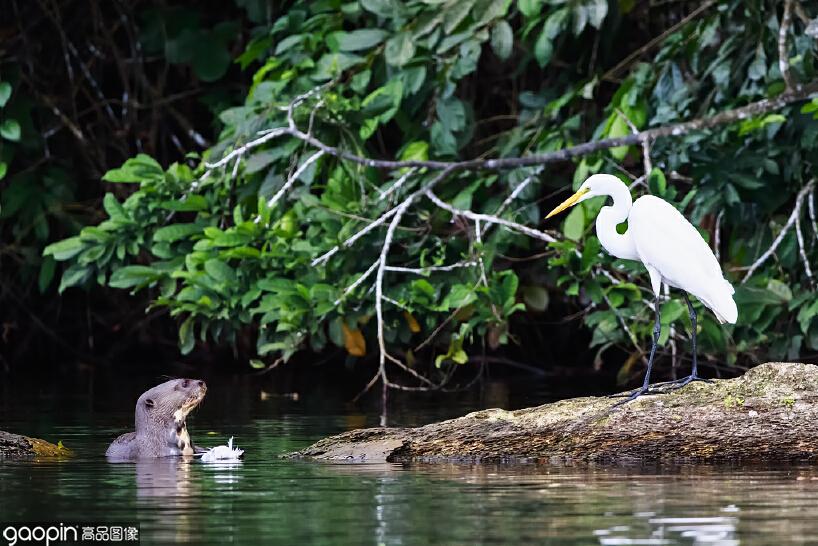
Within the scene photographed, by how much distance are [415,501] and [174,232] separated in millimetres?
6866

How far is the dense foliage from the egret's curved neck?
253 cm

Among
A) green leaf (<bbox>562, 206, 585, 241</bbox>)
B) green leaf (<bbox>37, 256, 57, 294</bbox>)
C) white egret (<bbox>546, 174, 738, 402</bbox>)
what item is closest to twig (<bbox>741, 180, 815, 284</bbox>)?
green leaf (<bbox>562, 206, 585, 241</bbox>)

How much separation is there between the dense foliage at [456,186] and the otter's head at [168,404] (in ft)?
9.33

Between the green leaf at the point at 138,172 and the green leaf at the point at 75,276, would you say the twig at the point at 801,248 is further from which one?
the green leaf at the point at 75,276

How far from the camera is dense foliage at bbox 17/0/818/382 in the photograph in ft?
40.9

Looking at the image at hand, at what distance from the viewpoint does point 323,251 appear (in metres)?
12.9

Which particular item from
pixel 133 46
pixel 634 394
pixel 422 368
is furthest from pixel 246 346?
pixel 634 394

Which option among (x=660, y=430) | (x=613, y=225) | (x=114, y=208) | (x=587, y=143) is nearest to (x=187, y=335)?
(x=114, y=208)

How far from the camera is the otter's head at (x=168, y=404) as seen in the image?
9352mm

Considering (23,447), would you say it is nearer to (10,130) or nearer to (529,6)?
(529,6)

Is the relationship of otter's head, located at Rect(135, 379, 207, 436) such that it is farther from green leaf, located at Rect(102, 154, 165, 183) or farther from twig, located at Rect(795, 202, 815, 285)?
twig, located at Rect(795, 202, 815, 285)

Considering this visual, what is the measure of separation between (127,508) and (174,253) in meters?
6.99

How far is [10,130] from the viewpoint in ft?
48.8

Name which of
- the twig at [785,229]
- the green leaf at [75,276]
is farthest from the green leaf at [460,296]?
the green leaf at [75,276]
